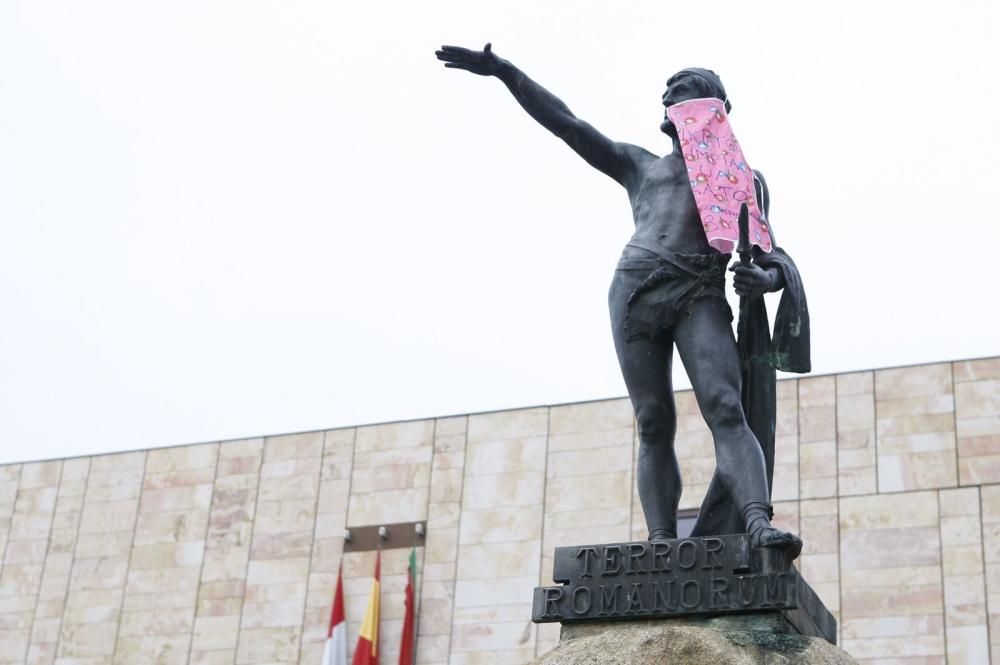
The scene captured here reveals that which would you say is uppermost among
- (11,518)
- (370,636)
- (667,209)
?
(11,518)

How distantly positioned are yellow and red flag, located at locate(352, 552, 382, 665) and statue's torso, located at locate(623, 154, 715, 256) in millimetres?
18410

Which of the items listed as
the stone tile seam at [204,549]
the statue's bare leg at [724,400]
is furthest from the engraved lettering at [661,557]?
the stone tile seam at [204,549]

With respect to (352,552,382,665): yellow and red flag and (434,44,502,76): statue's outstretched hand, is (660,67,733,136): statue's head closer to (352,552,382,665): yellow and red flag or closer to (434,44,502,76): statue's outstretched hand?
(434,44,502,76): statue's outstretched hand

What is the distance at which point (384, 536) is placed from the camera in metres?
28.1

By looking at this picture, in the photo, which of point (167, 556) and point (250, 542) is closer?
point (250, 542)

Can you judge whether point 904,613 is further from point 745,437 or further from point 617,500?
point 745,437

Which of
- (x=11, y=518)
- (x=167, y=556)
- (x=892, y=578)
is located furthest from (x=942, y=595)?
(x=11, y=518)

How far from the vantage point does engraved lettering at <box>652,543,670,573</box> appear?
8336 mm

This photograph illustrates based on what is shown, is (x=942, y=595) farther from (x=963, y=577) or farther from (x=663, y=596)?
(x=663, y=596)

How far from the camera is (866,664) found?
24297mm

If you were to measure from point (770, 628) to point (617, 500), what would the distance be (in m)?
18.9

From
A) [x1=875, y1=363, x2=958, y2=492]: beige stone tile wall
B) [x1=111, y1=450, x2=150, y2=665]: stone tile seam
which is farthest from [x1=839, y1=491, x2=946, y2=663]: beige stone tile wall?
[x1=111, y1=450, x2=150, y2=665]: stone tile seam

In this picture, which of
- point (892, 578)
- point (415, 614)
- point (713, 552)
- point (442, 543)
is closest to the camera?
point (713, 552)

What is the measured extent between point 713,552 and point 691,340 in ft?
3.77
